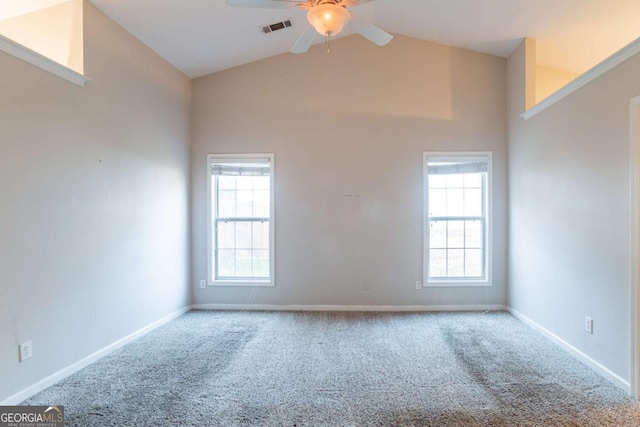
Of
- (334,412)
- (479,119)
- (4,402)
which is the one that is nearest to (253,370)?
(334,412)

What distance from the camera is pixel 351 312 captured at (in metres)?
4.19

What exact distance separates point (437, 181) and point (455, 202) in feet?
1.21

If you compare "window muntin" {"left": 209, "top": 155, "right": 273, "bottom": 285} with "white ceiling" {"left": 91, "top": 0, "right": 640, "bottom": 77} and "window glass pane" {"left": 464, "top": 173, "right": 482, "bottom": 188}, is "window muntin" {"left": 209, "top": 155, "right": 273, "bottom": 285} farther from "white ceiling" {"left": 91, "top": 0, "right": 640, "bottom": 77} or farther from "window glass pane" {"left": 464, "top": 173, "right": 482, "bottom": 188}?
"window glass pane" {"left": 464, "top": 173, "right": 482, "bottom": 188}

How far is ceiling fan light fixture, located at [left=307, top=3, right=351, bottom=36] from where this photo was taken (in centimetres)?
204

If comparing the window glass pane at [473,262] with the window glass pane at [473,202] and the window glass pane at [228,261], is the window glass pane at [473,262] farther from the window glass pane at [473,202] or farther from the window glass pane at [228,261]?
the window glass pane at [228,261]

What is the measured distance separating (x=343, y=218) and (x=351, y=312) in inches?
47.7

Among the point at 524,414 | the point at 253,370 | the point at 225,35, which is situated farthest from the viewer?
the point at 225,35

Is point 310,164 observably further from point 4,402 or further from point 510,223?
point 4,402

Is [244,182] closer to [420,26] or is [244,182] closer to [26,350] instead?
[26,350]

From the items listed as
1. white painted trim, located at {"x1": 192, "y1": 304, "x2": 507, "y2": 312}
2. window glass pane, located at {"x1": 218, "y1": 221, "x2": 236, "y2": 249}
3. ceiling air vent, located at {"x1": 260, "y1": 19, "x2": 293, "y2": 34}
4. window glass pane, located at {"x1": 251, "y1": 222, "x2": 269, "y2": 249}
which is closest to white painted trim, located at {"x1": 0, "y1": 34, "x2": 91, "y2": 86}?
ceiling air vent, located at {"x1": 260, "y1": 19, "x2": 293, "y2": 34}

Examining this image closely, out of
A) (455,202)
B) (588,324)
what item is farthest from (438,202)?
(588,324)

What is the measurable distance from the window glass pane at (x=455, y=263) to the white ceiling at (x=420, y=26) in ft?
8.50

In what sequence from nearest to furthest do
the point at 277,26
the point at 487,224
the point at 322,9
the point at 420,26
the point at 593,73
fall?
the point at 322,9
the point at 593,73
the point at 277,26
the point at 420,26
the point at 487,224

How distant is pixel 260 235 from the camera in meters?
4.41
